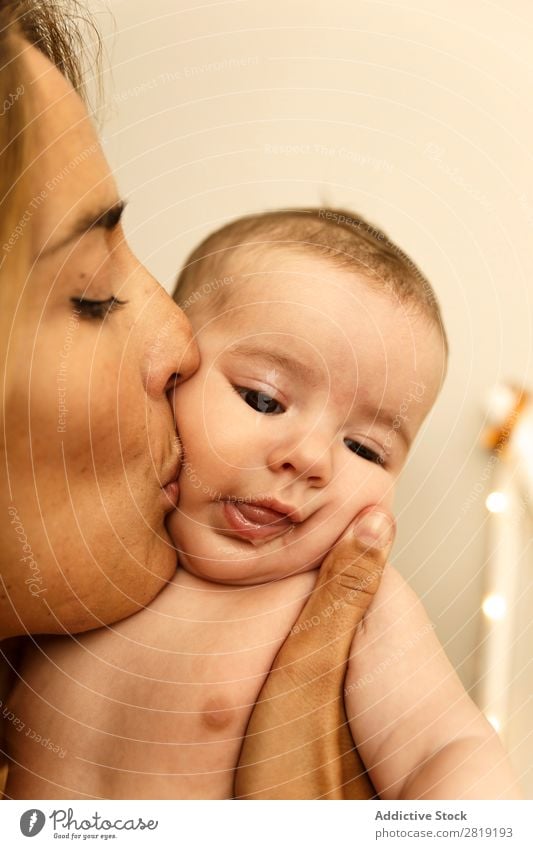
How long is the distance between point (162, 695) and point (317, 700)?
4.5 inches

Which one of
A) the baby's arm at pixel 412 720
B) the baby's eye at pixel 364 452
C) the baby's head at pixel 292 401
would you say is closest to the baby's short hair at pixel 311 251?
the baby's head at pixel 292 401

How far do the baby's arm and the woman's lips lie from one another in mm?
98

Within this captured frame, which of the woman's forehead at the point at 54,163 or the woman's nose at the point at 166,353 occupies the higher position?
the woman's forehead at the point at 54,163

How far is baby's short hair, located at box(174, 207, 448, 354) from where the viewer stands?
638 millimetres

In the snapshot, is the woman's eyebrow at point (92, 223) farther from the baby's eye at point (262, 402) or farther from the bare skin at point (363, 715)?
the bare skin at point (363, 715)

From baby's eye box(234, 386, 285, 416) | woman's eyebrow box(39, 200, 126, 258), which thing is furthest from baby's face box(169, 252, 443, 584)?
woman's eyebrow box(39, 200, 126, 258)

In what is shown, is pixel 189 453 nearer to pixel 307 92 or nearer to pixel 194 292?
pixel 194 292

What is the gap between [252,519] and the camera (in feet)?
2.02

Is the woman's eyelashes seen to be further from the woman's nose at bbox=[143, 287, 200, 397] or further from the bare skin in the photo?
the bare skin

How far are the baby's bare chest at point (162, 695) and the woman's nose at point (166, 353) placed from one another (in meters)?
0.16

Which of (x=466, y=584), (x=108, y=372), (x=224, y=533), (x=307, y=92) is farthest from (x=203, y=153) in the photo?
(x=466, y=584)

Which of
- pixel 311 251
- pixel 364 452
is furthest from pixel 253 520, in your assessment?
pixel 311 251

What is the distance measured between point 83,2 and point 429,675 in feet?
1.99

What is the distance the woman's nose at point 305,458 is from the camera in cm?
61
